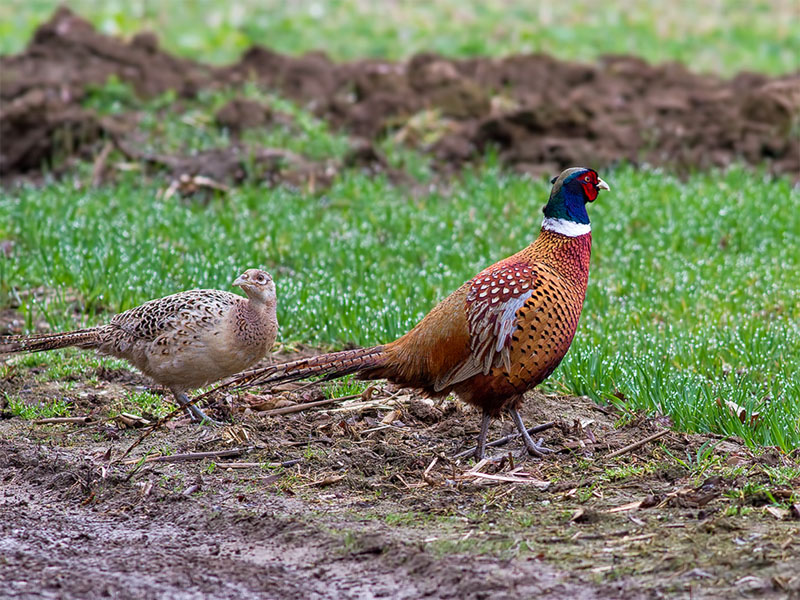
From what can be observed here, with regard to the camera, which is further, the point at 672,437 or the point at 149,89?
the point at 149,89

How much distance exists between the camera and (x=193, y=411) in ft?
19.8

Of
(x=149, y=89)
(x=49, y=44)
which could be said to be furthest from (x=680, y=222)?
(x=49, y=44)

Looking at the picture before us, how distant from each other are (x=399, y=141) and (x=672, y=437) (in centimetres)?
712

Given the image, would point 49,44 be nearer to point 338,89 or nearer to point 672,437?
point 338,89

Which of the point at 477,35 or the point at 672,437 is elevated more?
the point at 477,35

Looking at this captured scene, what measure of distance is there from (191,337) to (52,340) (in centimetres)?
87

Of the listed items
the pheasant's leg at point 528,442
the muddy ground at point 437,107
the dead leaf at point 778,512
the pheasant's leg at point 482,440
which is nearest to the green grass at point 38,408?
the pheasant's leg at point 482,440

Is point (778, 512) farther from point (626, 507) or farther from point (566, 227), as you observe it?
point (566, 227)

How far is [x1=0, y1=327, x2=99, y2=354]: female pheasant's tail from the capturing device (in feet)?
20.1

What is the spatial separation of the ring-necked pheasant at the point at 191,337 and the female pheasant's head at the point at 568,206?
157cm

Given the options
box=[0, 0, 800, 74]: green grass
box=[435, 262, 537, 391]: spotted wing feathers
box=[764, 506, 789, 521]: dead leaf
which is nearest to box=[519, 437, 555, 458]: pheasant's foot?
box=[435, 262, 537, 391]: spotted wing feathers

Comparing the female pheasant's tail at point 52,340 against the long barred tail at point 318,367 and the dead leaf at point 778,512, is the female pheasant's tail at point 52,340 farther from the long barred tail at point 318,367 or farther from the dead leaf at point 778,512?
the dead leaf at point 778,512

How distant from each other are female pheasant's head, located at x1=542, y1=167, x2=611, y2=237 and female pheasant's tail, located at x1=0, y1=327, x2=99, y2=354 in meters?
2.59

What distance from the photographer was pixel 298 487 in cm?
509
